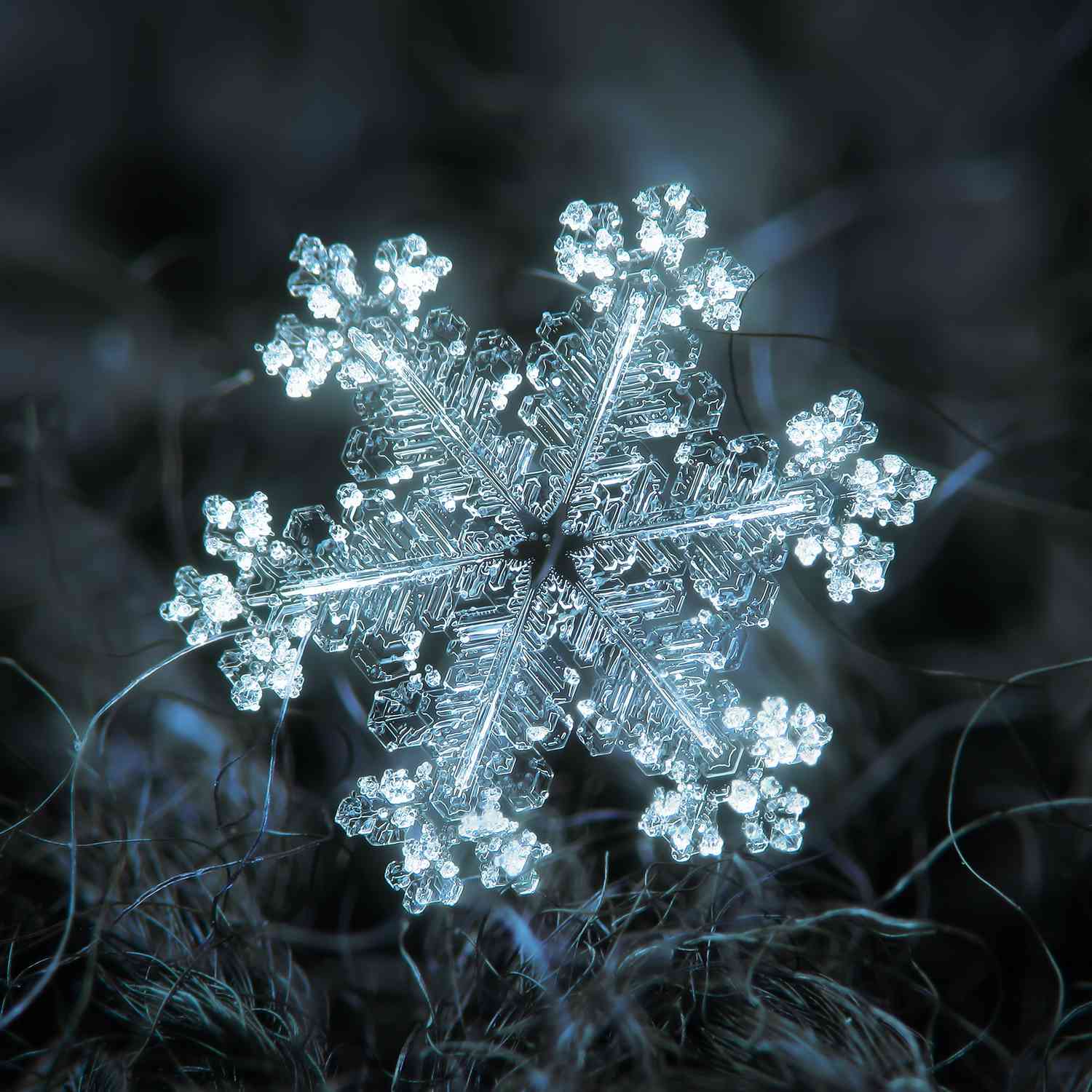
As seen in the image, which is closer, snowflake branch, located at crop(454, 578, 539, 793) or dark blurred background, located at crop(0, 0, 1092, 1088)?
snowflake branch, located at crop(454, 578, 539, 793)

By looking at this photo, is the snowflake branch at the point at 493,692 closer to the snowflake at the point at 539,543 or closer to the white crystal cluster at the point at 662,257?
the snowflake at the point at 539,543

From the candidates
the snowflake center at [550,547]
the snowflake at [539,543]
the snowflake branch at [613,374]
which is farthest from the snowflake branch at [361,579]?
the snowflake branch at [613,374]

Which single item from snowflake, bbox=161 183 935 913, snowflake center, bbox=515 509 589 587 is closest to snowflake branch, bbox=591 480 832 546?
snowflake, bbox=161 183 935 913

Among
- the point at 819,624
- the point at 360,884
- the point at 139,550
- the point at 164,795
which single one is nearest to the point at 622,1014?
the point at 360,884

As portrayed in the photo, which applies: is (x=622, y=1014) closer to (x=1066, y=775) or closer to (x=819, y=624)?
(x=819, y=624)

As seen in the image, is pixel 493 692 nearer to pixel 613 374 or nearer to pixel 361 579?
pixel 361 579

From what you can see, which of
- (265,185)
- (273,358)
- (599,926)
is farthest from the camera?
(265,185)

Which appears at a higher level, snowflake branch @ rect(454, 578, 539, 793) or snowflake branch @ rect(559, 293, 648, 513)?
snowflake branch @ rect(559, 293, 648, 513)

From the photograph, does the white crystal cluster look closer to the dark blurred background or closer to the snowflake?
the snowflake
